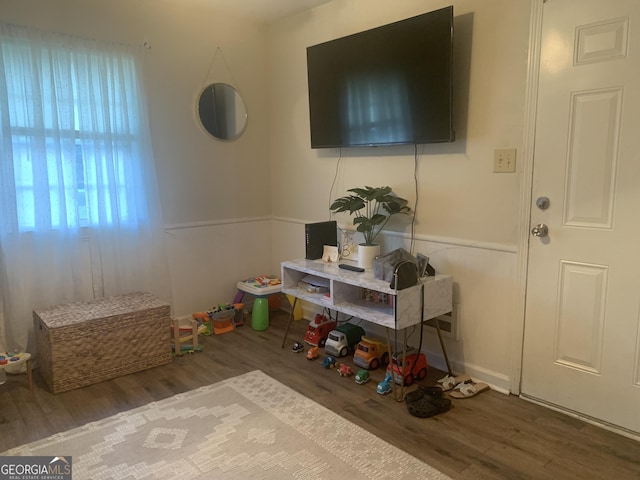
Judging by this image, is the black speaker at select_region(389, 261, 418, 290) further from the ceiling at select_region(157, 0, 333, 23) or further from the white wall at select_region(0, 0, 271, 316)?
the ceiling at select_region(157, 0, 333, 23)

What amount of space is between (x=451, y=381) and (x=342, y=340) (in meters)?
0.74

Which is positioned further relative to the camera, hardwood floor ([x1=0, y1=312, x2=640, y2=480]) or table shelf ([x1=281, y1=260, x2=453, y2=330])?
table shelf ([x1=281, y1=260, x2=453, y2=330])

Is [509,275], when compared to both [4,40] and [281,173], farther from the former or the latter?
[4,40]

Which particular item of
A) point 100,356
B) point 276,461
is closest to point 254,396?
point 276,461

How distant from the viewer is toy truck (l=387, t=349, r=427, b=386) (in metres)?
2.64

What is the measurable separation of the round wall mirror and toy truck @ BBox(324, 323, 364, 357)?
181 centimetres

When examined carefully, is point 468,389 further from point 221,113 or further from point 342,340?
point 221,113

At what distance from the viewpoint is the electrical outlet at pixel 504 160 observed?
2445 mm

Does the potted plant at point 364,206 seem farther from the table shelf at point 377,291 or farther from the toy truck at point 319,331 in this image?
the toy truck at point 319,331

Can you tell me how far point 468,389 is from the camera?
8.41 ft

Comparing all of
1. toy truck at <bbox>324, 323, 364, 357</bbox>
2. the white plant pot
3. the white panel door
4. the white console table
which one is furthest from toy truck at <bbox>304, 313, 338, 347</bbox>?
the white panel door

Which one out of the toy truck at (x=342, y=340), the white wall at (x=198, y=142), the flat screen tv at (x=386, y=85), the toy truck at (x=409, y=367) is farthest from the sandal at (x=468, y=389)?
the white wall at (x=198, y=142)

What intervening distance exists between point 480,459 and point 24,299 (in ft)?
8.91

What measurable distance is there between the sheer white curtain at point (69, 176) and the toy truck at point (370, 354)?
5.31 ft
